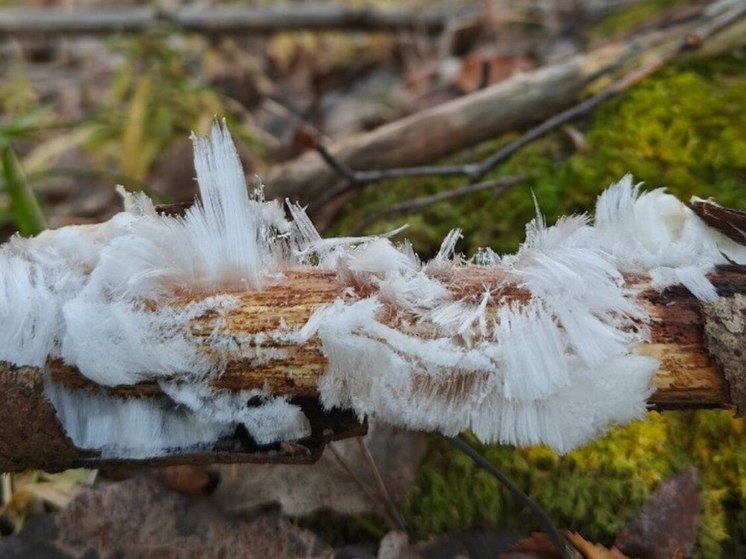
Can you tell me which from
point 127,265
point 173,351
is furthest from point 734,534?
point 127,265

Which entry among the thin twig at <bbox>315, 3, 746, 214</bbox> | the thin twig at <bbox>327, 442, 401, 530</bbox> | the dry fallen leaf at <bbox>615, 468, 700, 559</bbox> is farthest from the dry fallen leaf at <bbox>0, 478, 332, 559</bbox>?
the thin twig at <bbox>315, 3, 746, 214</bbox>

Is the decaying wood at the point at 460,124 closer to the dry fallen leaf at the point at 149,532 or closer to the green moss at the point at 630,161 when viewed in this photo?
the green moss at the point at 630,161

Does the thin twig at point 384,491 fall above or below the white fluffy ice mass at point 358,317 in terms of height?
below

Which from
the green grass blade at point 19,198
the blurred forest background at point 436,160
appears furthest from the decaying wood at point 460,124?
the green grass blade at point 19,198

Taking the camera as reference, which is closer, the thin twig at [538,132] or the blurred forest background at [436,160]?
the blurred forest background at [436,160]

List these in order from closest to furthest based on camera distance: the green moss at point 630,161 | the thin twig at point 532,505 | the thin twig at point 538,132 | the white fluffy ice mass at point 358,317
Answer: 1. the white fluffy ice mass at point 358,317
2. the thin twig at point 532,505
3. the green moss at point 630,161
4. the thin twig at point 538,132

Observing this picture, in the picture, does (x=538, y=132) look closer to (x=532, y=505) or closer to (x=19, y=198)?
(x=532, y=505)

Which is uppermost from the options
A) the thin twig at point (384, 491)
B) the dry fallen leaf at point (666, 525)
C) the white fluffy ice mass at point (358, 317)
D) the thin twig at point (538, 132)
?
the thin twig at point (538, 132)

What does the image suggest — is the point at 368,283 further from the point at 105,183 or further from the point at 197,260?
the point at 105,183
